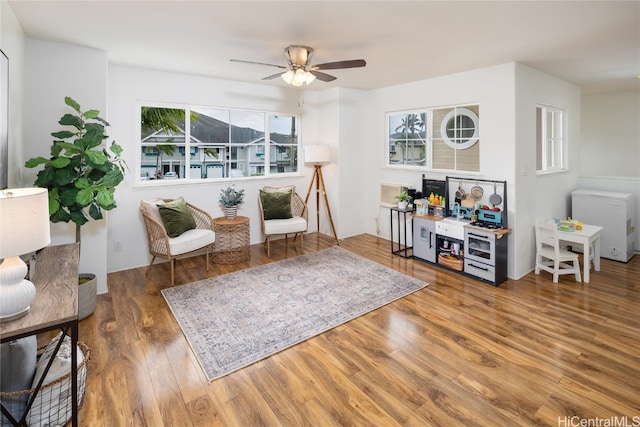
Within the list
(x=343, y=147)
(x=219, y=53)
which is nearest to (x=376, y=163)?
(x=343, y=147)

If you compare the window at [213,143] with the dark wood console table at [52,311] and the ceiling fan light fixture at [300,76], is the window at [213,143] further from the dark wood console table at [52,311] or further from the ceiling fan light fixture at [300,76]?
the dark wood console table at [52,311]

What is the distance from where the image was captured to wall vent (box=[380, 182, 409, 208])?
5387mm

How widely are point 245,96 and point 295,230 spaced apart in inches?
86.7

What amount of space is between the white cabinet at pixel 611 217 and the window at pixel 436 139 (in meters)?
1.98

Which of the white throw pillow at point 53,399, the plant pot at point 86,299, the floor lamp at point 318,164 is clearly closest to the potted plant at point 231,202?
the floor lamp at point 318,164

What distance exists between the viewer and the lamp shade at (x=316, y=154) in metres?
5.41

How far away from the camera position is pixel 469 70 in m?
4.21

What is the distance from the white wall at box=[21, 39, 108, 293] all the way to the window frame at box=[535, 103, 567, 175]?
5.15m

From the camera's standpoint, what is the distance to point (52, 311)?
5.31 feet

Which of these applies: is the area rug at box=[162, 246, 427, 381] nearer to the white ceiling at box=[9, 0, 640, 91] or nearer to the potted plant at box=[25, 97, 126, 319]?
the potted plant at box=[25, 97, 126, 319]

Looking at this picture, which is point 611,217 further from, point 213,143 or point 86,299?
point 86,299

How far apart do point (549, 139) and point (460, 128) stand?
1.34 m

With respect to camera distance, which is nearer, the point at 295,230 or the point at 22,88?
the point at 22,88

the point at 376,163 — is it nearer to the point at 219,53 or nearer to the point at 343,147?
the point at 343,147
